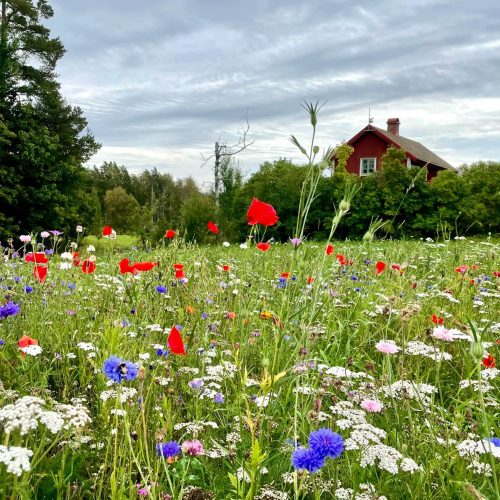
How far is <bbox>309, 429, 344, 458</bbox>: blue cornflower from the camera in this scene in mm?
1075

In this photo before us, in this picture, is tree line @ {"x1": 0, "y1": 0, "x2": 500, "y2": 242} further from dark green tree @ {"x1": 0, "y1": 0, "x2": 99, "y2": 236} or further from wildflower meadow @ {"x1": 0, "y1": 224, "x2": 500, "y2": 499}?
wildflower meadow @ {"x1": 0, "y1": 224, "x2": 500, "y2": 499}

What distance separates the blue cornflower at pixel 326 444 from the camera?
108 centimetres

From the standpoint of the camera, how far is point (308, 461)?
41.9 inches

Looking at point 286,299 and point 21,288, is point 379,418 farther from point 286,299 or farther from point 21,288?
point 21,288

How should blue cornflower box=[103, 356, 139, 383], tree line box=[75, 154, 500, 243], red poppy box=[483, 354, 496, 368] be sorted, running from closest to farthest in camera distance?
blue cornflower box=[103, 356, 139, 383]
red poppy box=[483, 354, 496, 368]
tree line box=[75, 154, 500, 243]

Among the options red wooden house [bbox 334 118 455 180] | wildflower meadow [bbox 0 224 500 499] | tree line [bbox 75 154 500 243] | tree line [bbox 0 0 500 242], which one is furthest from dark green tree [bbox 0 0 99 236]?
wildflower meadow [bbox 0 224 500 499]

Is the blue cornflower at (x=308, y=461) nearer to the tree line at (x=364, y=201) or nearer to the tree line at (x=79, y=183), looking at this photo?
the tree line at (x=364, y=201)

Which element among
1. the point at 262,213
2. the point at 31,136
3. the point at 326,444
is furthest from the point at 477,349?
the point at 31,136

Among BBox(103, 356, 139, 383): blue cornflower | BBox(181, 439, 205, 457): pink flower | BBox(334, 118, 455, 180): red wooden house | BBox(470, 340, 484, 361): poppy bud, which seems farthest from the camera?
BBox(334, 118, 455, 180): red wooden house

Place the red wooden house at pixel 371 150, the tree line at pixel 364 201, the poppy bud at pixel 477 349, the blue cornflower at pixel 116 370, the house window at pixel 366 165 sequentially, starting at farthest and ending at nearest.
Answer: the house window at pixel 366 165 < the red wooden house at pixel 371 150 < the tree line at pixel 364 201 < the blue cornflower at pixel 116 370 < the poppy bud at pixel 477 349

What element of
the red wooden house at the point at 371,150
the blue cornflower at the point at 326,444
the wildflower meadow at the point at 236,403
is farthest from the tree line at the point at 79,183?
the blue cornflower at the point at 326,444

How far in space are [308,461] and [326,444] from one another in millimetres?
58

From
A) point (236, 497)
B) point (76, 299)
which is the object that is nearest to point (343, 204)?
point (236, 497)

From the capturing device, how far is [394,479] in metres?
1.46
